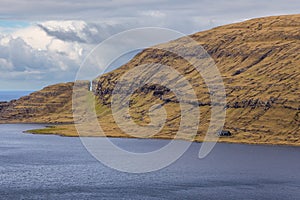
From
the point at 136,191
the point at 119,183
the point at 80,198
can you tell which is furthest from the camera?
the point at 119,183

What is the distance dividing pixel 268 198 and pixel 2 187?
91.6m

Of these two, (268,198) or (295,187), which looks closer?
(268,198)

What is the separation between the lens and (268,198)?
→ 17412cm

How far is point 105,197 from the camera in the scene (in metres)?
171

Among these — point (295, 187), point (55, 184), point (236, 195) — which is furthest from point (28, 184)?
point (295, 187)

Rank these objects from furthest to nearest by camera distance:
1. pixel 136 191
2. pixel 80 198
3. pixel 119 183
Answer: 1. pixel 119 183
2. pixel 136 191
3. pixel 80 198

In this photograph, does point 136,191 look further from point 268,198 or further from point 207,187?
point 268,198

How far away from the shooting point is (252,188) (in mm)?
191875

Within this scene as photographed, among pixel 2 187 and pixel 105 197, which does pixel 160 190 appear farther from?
pixel 2 187

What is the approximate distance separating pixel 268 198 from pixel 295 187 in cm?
2346

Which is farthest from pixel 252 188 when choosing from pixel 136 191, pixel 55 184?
pixel 55 184

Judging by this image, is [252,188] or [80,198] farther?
[252,188]

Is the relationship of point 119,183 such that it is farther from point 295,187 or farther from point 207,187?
point 295,187

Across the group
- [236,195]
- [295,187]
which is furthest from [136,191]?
[295,187]
